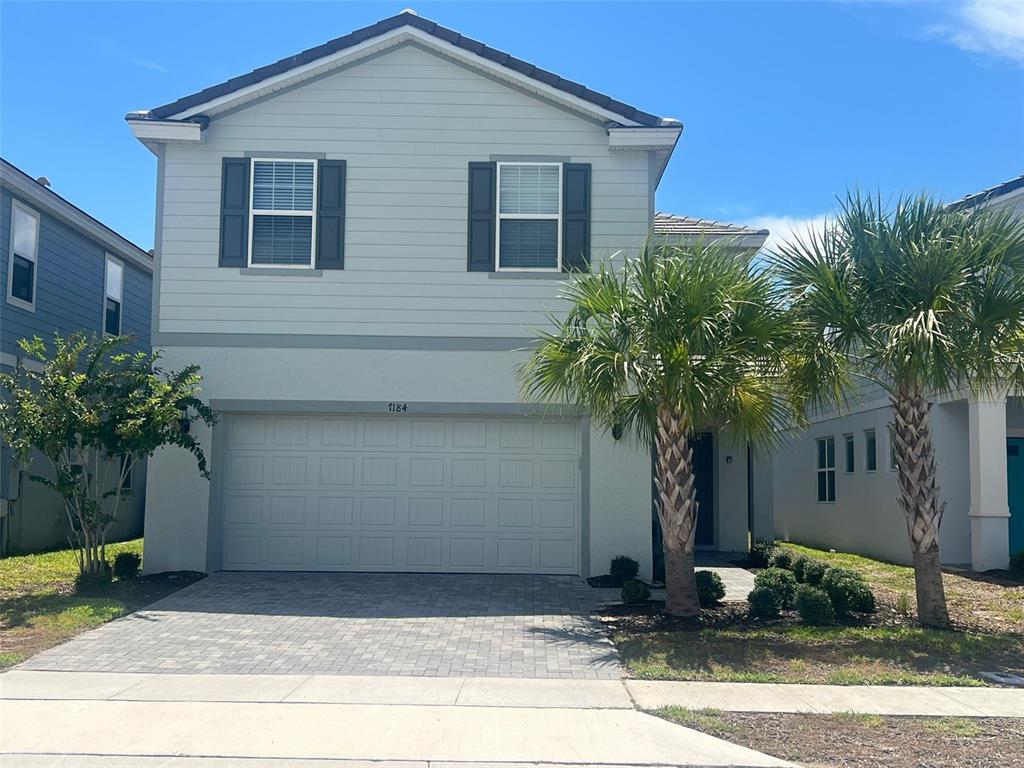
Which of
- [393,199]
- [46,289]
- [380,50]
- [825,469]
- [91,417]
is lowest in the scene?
[825,469]

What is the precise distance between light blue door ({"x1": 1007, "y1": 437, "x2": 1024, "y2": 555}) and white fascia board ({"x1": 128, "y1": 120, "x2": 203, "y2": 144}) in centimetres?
1446

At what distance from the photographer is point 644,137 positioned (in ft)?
46.3

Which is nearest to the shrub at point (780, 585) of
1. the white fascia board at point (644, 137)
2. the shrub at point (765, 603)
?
the shrub at point (765, 603)

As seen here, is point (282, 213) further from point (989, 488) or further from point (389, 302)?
point (989, 488)

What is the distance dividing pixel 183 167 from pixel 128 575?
5977 mm

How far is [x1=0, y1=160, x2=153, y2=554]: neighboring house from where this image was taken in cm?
1642

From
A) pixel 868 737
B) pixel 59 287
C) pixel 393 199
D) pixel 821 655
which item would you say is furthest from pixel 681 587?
pixel 59 287

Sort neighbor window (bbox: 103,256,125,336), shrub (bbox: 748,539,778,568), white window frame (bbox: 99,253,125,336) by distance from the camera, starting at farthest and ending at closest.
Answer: neighbor window (bbox: 103,256,125,336) → white window frame (bbox: 99,253,125,336) → shrub (bbox: 748,539,778,568)

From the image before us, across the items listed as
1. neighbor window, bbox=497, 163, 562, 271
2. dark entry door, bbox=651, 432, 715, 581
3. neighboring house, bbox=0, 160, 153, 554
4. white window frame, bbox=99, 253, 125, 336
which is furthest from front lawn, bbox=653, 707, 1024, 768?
white window frame, bbox=99, 253, 125, 336

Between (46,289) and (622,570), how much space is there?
1181 cm

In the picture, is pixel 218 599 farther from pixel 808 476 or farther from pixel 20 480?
pixel 808 476

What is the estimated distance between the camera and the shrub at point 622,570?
13.4m

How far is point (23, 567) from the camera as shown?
591 inches

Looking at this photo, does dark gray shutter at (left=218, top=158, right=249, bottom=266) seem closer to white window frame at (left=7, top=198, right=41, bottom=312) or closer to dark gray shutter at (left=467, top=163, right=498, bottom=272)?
dark gray shutter at (left=467, top=163, right=498, bottom=272)
